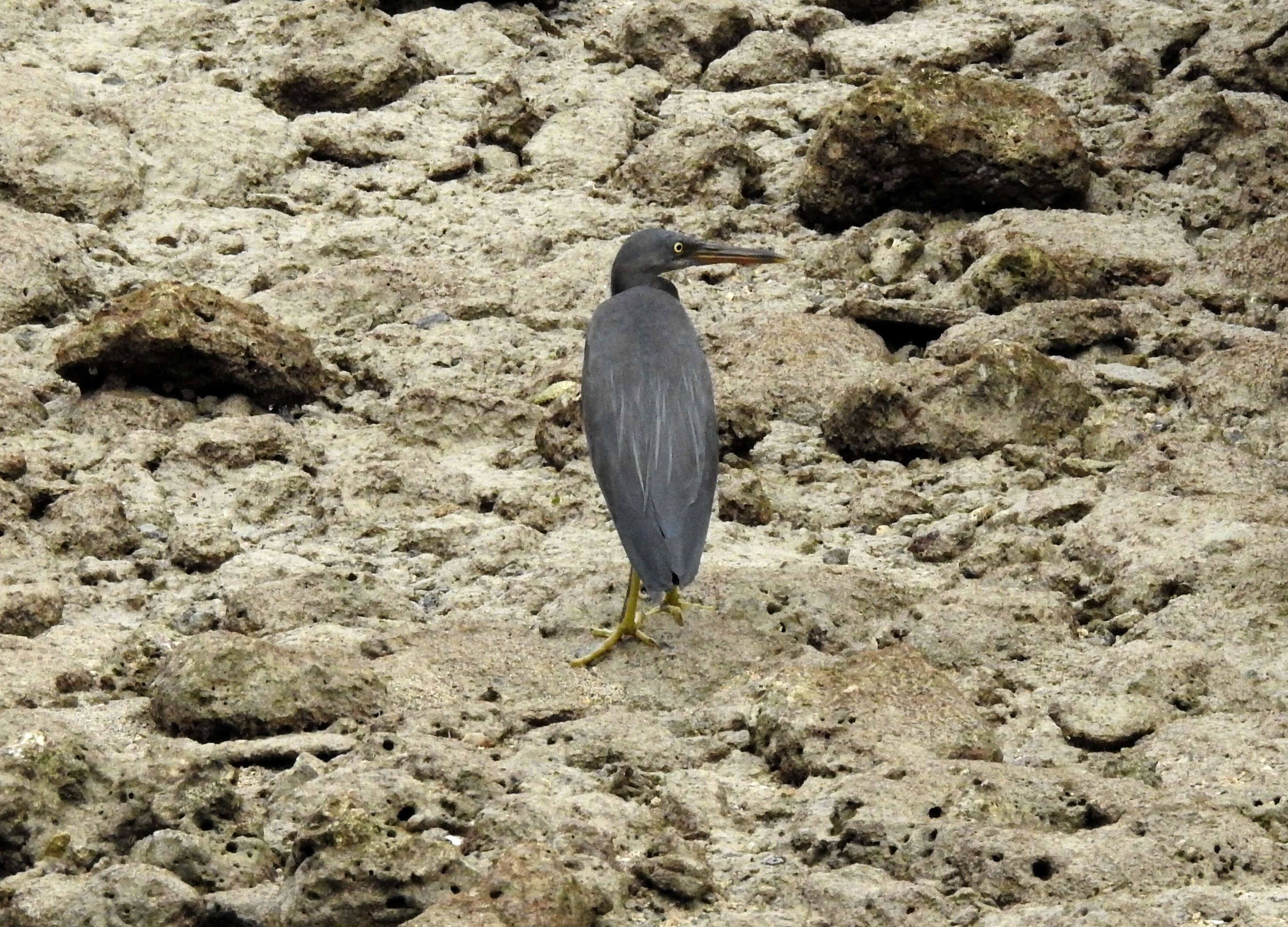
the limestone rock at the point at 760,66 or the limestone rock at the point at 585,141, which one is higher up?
the limestone rock at the point at 760,66

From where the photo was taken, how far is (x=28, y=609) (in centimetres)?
508

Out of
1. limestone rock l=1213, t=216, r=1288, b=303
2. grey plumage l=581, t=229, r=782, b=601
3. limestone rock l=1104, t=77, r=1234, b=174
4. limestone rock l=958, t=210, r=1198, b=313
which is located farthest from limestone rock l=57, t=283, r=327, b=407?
limestone rock l=1104, t=77, r=1234, b=174

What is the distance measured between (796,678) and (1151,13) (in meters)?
4.65

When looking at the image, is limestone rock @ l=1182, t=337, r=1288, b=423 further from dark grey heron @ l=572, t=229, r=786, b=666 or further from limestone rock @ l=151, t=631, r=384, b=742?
limestone rock @ l=151, t=631, r=384, b=742

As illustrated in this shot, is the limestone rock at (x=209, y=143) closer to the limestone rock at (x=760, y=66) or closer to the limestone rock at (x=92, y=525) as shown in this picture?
the limestone rock at (x=760, y=66)

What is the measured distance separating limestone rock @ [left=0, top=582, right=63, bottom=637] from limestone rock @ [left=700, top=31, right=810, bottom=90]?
402 centimetres

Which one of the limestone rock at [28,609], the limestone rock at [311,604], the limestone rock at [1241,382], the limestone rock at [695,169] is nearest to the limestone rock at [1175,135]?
the limestone rock at [695,169]

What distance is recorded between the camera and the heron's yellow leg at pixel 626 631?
5.02 meters

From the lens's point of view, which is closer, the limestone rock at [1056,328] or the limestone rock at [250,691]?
the limestone rock at [250,691]

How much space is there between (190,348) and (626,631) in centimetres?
184

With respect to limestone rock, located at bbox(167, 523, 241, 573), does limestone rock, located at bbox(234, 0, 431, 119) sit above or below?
above

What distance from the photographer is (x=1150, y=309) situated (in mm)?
6688

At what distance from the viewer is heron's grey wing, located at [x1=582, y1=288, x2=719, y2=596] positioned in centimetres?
511

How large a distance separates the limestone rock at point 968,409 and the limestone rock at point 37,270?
261 cm
